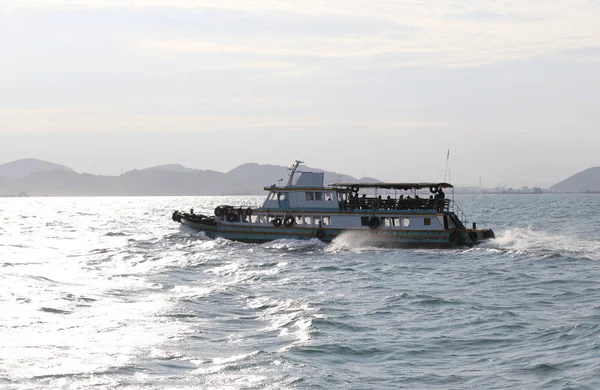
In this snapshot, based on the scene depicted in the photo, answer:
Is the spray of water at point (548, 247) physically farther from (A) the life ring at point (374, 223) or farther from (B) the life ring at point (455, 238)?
(A) the life ring at point (374, 223)

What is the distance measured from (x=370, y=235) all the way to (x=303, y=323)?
26.5 meters

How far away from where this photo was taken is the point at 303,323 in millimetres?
22719

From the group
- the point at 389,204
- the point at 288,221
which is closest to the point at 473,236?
the point at 389,204

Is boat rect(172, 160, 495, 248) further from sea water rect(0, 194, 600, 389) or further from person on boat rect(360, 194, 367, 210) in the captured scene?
sea water rect(0, 194, 600, 389)

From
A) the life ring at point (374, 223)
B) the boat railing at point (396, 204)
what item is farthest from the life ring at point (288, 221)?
the life ring at point (374, 223)

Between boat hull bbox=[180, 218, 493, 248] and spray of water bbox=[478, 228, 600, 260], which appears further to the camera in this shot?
boat hull bbox=[180, 218, 493, 248]

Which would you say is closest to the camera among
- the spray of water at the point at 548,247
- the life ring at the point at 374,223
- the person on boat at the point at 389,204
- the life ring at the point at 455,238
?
the spray of water at the point at 548,247

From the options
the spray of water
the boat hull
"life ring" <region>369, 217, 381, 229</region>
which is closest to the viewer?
the spray of water

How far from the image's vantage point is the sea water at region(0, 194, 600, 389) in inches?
667

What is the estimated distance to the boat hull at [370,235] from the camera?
157 ft

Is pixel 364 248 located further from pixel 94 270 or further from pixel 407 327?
pixel 407 327

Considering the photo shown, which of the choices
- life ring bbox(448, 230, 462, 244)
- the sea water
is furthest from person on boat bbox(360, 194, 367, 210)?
the sea water

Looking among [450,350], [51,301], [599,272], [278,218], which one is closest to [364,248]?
[278,218]

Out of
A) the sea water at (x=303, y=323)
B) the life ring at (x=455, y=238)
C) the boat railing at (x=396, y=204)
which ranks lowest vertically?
the sea water at (x=303, y=323)
